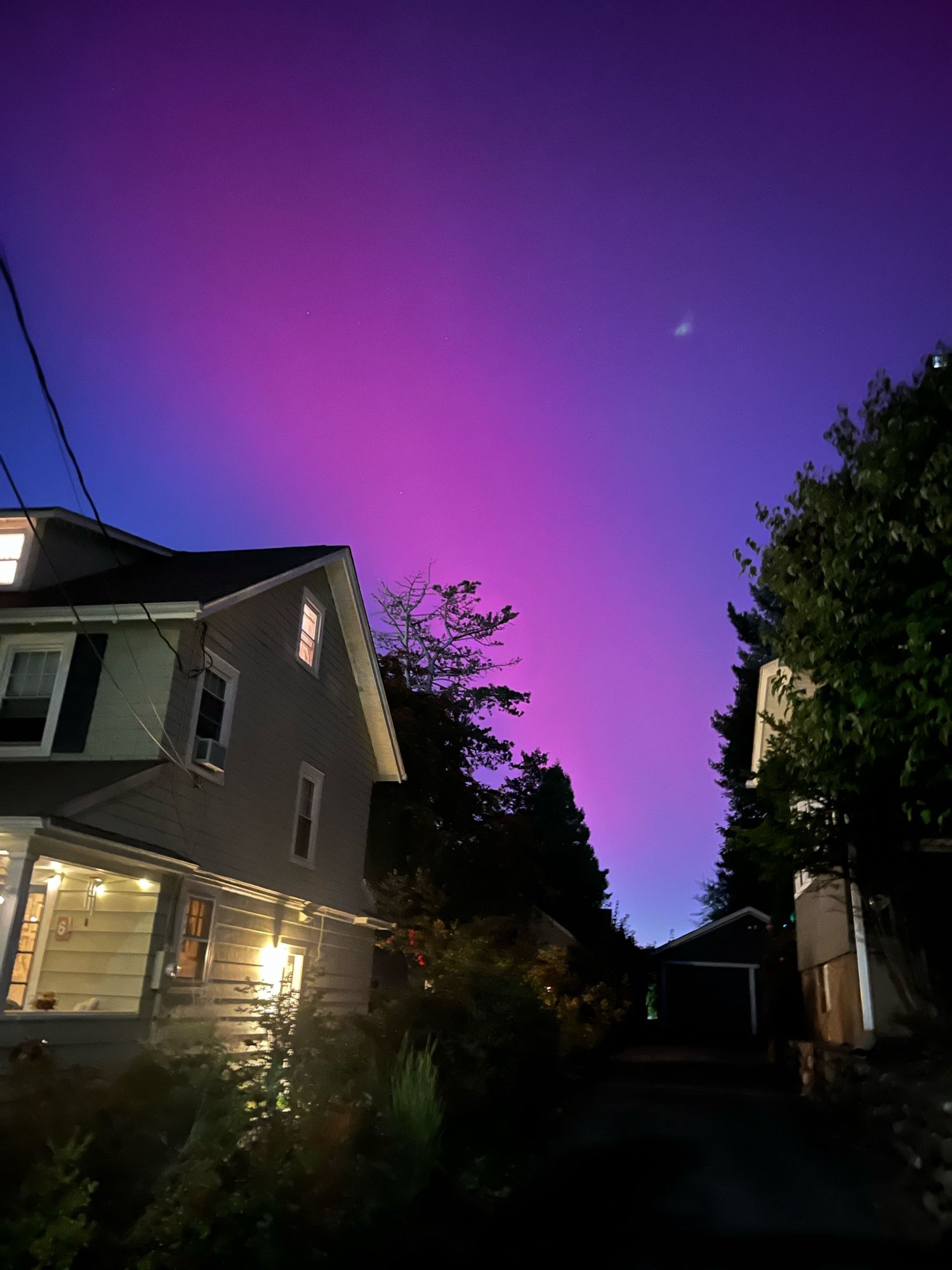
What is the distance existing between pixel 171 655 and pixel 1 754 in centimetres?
251

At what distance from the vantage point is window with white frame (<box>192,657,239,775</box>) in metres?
13.1

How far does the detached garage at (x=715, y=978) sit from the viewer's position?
34.3 m

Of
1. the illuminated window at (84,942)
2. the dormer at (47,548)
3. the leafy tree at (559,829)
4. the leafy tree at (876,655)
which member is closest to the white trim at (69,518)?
the dormer at (47,548)

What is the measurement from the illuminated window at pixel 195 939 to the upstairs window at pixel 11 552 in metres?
5.48

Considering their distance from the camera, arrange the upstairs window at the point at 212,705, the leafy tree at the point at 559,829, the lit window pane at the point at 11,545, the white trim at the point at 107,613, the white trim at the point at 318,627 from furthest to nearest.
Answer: the leafy tree at the point at 559,829, the white trim at the point at 318,627, the lit window pane at the point at 11,545, the upstairs window at the point at 212,705, the white trim at the point at 107,613

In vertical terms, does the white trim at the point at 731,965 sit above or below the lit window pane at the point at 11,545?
below

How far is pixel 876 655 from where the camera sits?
9.28m

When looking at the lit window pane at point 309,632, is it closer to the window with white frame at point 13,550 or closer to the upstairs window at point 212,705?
the upstairs window at point 212,705

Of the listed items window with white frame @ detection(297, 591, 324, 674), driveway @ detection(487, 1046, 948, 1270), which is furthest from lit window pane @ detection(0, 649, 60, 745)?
driveway @ detection(487, 1046, 948, 1270)

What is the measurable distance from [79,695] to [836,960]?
1218cm

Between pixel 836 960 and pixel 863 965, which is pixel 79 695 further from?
pixel 836 960

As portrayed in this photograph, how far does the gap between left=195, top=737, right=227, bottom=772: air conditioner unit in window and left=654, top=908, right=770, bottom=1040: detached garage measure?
25.8 meters

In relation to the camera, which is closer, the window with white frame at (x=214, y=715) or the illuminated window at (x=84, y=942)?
the illuminated window at (x=84, y=942)

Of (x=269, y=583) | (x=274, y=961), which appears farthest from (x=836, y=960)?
(x=269, y=583)
